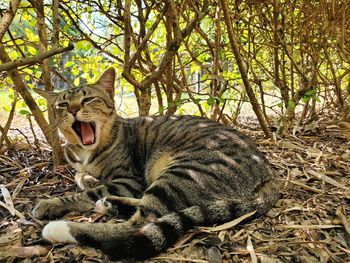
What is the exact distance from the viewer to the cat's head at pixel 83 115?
9.05 feet

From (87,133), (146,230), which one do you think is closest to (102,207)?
(146,230)

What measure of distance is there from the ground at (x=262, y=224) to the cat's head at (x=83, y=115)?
0.43m

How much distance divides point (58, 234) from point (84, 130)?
126 cm

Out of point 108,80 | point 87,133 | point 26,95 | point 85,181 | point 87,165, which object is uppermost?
point 108,80

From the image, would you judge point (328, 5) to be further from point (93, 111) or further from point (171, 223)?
point (171, 223)

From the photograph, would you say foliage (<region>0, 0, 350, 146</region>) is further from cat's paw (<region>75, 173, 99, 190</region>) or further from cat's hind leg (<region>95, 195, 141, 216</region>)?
cat's hind leg (<region>95, 195, 141, 216</region>)

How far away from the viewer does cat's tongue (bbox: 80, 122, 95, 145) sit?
2795 mm

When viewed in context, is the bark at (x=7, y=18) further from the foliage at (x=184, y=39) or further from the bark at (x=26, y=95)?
the foliage at (x=184, y=39)

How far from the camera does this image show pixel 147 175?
2.70 metres

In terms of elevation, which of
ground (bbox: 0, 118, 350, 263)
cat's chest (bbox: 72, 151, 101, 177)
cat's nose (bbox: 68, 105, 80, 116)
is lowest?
ground (bbox: 0, 118, 350, 263)

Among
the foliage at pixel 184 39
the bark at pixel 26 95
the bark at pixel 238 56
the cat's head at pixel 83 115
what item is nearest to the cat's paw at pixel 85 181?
the cat's head at pixel 83 115

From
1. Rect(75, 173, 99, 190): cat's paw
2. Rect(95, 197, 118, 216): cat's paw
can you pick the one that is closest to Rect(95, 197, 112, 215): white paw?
Rect(95, 197, 118, 216): cat's paw

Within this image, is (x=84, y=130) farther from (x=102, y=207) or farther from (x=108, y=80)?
(x=102, y=207)

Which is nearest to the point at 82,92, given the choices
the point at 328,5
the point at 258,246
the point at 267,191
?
the point at 267,191
